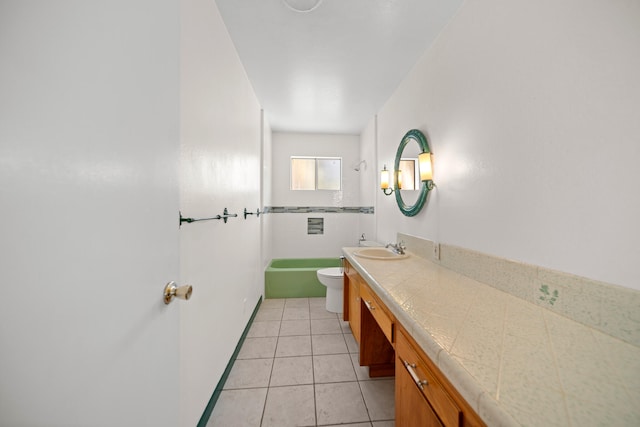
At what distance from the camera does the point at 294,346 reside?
2094 millimetres

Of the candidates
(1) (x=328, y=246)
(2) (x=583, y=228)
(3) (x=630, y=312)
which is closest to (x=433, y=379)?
(3) (x=630, y=312)

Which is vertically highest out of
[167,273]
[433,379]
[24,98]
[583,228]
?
[24,98]

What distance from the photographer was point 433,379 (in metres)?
0.74

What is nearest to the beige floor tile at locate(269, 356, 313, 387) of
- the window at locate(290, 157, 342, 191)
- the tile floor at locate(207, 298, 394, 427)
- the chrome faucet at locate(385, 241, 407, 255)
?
the tile floor at locate(207, 298, 394, 427)

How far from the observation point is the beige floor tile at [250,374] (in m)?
1.64

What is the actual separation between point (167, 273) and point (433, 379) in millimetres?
855

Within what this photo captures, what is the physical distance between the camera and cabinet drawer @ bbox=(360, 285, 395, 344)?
3.68ft

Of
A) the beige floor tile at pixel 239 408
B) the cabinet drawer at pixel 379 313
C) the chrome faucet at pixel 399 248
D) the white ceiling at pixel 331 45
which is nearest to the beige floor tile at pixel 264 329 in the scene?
the beige floor tile at pixel 239 408

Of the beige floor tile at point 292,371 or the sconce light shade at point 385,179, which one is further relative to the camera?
the sconce light shade at point 385,179

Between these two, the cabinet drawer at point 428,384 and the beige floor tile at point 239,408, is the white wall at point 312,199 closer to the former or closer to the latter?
the beige floor tile at point 239,408

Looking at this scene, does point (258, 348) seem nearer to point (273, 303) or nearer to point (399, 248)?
point (273, 303)

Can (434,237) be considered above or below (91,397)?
above

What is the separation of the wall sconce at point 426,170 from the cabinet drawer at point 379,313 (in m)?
0.89

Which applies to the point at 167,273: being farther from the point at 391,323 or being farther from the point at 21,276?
the point at 391,323
